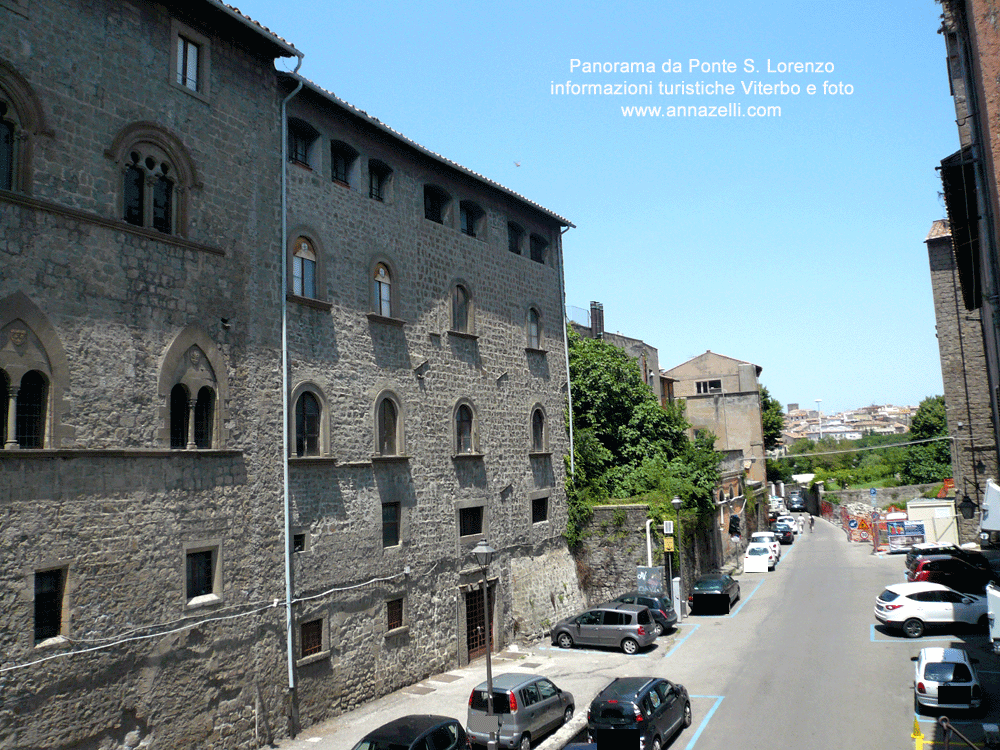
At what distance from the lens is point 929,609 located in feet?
82.0

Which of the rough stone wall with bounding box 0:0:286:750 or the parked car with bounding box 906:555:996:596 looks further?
the parked car with bounding box 906:555:996:596

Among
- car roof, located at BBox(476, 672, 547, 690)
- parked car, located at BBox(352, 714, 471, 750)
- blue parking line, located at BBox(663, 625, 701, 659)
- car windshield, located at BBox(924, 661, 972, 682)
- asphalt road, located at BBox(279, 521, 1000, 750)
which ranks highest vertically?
parked car, located at BBox(352, 714, 471, 750)

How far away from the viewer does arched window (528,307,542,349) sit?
94.1ft

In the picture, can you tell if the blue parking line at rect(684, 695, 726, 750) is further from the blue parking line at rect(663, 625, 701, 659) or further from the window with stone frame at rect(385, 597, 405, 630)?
the window with stone frame at rect(385, 597, 405, 630)

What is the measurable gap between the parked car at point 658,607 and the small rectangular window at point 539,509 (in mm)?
3919

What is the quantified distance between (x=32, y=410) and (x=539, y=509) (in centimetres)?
1830

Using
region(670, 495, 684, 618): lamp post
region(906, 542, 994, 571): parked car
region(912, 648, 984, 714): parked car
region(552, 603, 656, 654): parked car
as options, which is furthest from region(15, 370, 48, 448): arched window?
region(906, 542, 994, 571): parked car

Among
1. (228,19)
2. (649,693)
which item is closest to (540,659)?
(649,693)

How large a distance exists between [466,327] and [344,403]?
661 centimetres

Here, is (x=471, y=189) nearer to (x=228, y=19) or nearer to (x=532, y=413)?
(x=532, y=413)

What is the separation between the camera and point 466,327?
25.1 m

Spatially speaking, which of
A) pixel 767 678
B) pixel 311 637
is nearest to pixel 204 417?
pixel 311 637

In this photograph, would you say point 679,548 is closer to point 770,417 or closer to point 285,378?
point 285,378

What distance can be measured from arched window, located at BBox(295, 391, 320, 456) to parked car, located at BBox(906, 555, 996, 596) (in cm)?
2548
